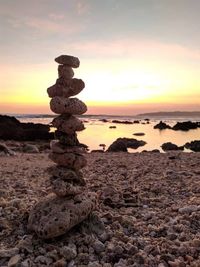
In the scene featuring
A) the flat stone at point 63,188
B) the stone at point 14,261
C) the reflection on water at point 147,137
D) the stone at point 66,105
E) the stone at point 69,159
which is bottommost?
the reflection on water at point 147,137

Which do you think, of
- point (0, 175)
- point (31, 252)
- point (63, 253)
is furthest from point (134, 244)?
point (0, 175)

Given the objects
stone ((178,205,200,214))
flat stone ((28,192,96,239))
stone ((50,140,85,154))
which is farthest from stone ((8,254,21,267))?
stone ((178,205,200,214))

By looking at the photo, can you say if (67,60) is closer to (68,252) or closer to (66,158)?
(66,158)

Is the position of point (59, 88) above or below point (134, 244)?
above

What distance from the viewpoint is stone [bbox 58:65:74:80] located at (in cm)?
877

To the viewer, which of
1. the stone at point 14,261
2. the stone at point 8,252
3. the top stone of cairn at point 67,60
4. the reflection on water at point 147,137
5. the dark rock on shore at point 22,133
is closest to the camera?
the stone at point 14,261

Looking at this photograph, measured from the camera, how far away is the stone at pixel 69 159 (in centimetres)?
875

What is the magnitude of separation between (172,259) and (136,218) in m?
2.15

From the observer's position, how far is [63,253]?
24.9 feet

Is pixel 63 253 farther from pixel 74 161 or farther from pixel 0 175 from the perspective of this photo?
pixel 0 175

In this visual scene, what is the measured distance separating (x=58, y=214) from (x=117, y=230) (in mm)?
1342

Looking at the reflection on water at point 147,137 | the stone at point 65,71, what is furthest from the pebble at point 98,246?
the reflection on water at point 147,137

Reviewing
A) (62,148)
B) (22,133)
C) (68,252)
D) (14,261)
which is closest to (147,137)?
(22,133)

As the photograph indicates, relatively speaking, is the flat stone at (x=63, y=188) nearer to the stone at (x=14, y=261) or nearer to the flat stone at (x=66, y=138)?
the flat stone at (x=66, y=138)
